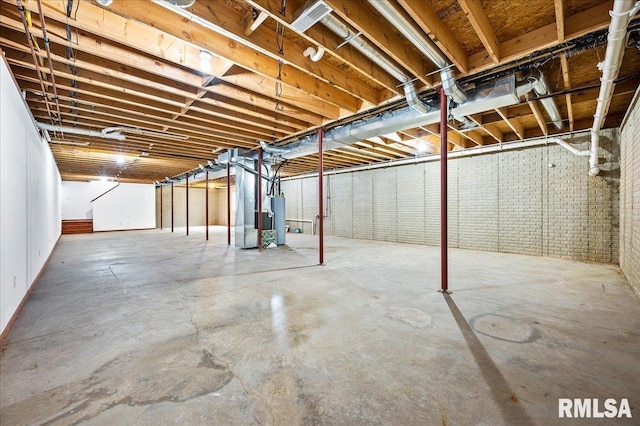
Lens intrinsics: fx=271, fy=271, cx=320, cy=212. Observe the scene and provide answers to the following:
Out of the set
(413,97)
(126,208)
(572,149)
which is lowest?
(126,208)

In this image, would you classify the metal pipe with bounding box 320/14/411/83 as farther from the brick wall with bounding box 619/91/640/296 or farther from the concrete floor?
the brick wall with bounding box 619/91/640/296

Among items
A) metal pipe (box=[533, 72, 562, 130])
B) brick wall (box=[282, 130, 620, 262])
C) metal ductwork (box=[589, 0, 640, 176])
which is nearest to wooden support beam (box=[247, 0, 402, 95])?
metal pipe (box=[533, 72, 562, 130])

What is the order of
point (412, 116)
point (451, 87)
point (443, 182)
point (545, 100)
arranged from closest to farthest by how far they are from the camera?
1. point (451, 87)
2. point (443, 182)
3. point (545, 100)
4. point (412, 116)

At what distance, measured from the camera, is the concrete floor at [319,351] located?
1.38 metres

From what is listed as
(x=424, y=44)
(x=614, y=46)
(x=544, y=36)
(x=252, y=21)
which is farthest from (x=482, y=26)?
(x=252, y=21)

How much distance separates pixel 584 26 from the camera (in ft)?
7.43

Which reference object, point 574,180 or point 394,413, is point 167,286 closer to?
point 394,413

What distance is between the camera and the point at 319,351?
1.92 meters

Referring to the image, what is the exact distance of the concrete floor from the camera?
1.38 meters

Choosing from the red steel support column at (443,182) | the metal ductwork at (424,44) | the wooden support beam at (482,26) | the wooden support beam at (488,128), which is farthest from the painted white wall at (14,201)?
the wooden support beam at (488,128)

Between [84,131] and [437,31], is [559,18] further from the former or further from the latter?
[84,131]

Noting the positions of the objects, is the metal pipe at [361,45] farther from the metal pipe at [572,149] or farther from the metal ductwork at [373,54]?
the metal pipe at [572,149]

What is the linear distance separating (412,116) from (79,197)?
49.6 ft

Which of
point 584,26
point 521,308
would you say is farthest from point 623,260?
point 584,26
